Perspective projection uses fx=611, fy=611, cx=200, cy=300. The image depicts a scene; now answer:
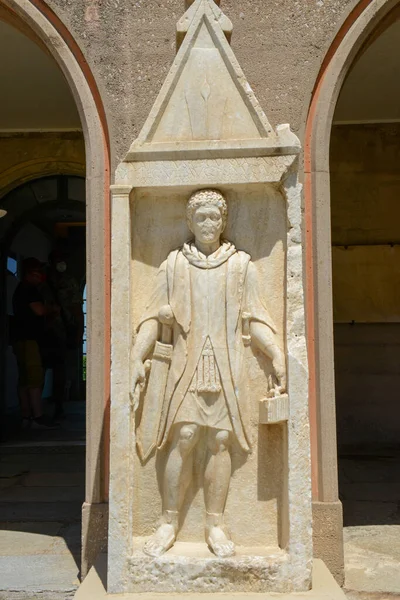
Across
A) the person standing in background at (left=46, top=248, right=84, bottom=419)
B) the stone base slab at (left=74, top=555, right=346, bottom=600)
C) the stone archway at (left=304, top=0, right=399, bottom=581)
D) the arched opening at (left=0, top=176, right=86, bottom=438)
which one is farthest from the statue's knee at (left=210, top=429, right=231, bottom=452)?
the person standing in background at (left=46, top=248, right=84, bottom=419)

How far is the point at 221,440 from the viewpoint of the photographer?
2900 millimetres

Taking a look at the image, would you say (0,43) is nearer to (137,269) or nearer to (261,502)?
(137,269)

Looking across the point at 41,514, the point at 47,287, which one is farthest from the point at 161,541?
the point at 47,287

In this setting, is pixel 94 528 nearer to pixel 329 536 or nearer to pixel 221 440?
pixel 221 440

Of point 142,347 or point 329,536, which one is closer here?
point 142,347

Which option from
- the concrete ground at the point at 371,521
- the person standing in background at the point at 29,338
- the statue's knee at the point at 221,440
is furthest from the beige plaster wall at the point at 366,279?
the statue's knee at the point at 221,440

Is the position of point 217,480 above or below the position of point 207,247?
below

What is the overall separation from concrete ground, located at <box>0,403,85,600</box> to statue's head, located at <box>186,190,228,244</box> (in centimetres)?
205

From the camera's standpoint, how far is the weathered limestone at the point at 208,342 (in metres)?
2.84

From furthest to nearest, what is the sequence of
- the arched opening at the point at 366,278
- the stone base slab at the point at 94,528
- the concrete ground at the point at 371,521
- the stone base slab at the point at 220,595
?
1. the arched opening at the point at 366,278
2. the stone base slab at the point at 94,528
3. the concrete ground at the point at 371,521
4. the stone base slab at the point at 220,595

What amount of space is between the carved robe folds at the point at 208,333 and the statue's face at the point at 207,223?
88 mm

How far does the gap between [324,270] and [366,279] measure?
3.35m

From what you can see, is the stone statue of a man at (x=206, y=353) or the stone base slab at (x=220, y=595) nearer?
the stone base slab at (x=220, y=595)

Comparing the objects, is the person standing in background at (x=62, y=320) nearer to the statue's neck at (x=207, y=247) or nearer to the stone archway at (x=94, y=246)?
the stone archway at (x=94, y=246)
